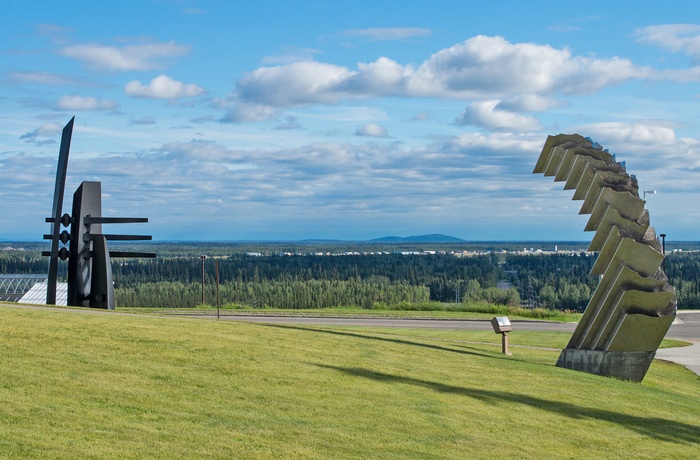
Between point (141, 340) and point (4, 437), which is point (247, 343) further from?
point (4, 437)

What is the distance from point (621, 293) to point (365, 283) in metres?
80.7

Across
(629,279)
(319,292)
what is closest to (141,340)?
(629,279)

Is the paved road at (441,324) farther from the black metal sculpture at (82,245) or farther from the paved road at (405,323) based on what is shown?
the black metal sculpture at (82,245)

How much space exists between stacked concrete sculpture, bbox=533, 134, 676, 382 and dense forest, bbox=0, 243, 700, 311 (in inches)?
1093

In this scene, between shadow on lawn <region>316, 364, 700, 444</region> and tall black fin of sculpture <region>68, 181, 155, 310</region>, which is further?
tall black fin of sculpture <region>68, 181, 155, 310</region>

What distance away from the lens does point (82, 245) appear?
2550 cm

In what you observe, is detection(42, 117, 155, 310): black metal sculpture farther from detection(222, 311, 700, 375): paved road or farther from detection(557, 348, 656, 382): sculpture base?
detection(557, 348, 656, 382): sculpture base

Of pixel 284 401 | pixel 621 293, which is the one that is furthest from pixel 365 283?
pixel 284 401

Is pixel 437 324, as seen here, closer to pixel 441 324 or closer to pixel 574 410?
pixel 441 324

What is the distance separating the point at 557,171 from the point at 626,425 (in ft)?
35.3

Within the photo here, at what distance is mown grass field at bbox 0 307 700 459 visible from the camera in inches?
376

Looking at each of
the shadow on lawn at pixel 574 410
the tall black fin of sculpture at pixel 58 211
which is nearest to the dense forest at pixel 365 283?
the tall black fin of sculpture at pixel 58 211

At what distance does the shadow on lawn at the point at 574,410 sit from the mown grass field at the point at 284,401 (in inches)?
1.6

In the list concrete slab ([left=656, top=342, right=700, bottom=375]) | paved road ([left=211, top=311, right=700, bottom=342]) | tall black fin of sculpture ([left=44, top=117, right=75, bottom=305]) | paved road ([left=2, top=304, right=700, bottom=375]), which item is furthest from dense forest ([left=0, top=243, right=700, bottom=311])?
tall black fin of sculpture ([left=44, top=117, right=75, bottom=305])
